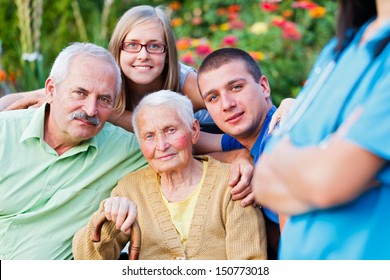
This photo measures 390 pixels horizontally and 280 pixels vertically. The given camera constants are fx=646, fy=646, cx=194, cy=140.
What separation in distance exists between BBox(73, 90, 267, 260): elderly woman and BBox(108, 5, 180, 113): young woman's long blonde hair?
2.35 ft

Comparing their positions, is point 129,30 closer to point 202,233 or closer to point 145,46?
point 145,46

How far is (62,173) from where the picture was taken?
2932 millimetres

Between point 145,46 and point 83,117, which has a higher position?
point 145,46

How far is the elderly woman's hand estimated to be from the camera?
7.83 ft

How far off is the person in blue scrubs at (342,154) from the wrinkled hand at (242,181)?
→ 104 cm

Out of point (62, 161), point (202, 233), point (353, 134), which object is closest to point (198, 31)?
point (62, 161)

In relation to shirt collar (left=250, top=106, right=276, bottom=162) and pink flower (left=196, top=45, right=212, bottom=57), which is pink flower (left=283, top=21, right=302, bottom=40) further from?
shirt collar (left=250, top=106, right=276, bottom=162)

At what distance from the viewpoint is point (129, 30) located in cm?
347

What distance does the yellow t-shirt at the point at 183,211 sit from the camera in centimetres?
265

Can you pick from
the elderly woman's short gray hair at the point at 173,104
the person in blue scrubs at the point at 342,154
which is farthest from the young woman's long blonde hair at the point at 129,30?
the person in blue scrubs at the point at 342,154

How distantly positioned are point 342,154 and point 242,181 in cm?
140

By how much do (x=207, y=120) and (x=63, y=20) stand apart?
12.2ft

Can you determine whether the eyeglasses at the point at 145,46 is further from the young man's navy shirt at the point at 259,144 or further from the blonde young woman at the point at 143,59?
the young man's navy shirt at the point at 259,144

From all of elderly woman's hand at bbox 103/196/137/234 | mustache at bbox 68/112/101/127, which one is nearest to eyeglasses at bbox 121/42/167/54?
mustache at bbox 68/112/101/127
